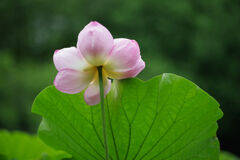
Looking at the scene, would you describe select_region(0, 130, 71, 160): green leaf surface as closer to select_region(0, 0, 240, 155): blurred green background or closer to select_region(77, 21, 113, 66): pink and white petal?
select_region(77, 21, 113, 66): pink and white petal

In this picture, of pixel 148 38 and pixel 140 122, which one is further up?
pixel 140 122

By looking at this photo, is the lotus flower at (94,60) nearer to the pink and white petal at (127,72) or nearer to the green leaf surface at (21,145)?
the pink and white petal at (127,72)

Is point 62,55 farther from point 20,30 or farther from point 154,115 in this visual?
point 20,30

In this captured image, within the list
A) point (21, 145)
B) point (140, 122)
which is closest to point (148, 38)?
point (21, 145)

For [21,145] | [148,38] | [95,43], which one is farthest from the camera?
[148,38]

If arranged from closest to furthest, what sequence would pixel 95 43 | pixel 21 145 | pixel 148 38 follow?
1. pixel 95 43
2. pixel 21 145
3. pixel 148 38

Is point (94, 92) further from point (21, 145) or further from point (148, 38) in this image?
point (148, 38)

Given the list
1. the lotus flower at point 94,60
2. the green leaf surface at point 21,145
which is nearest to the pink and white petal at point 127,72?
the lotus flower at point 94,60

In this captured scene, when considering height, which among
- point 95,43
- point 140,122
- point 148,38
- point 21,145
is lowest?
point 148,38
